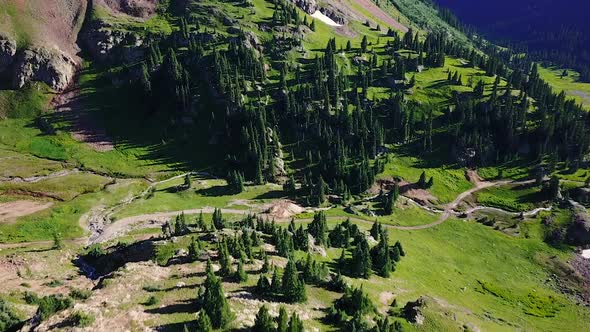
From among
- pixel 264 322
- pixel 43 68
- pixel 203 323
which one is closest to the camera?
pixel 203 323

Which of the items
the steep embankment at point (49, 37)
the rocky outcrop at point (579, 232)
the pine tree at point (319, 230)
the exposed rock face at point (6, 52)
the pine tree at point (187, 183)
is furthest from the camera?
the steep embankment at point (49, 37)

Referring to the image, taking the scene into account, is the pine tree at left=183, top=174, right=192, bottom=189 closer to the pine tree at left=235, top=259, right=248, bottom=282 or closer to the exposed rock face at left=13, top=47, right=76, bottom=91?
the pine tree at left=235, top=259, right=248, bottom=282

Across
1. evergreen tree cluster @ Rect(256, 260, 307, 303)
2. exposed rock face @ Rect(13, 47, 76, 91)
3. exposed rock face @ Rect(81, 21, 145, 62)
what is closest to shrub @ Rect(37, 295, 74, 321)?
evergreen tree cluster @ Rect(256, 260, 307, 303)

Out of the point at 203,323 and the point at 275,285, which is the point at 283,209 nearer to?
the point at 275,285

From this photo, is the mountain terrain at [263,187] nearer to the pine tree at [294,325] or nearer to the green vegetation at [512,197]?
the pine tree at [294,325]

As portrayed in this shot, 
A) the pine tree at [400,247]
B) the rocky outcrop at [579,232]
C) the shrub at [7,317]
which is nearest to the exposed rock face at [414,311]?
the pine tree at [400,247]

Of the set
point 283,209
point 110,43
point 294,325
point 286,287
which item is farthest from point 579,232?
point 110,43
